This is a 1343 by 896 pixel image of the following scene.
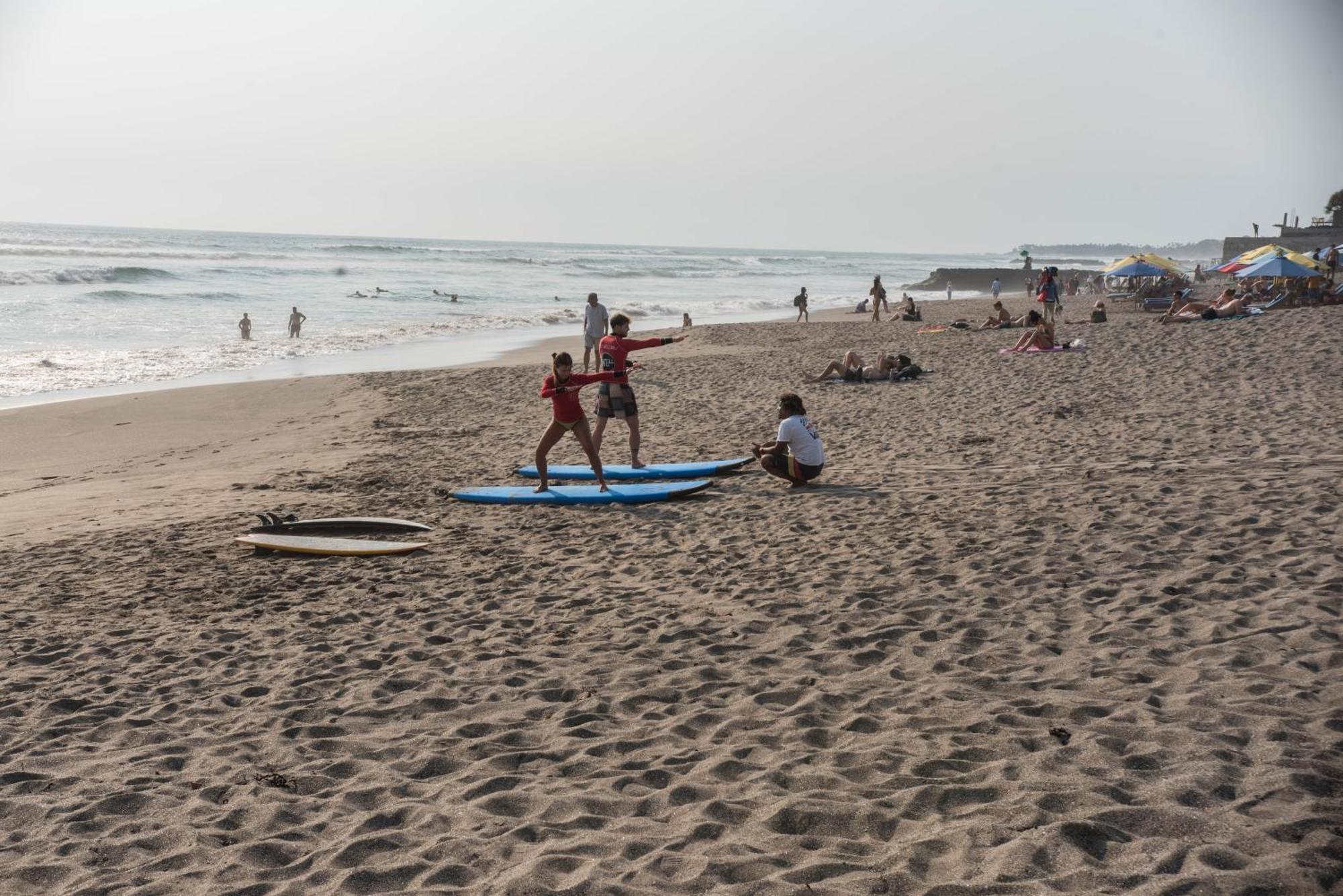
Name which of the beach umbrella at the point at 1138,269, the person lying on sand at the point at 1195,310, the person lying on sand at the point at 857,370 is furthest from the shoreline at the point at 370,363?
the beach umbrella at the point at 1138,269

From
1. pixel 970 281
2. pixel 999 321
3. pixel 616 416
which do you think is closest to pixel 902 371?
pixel 616 416

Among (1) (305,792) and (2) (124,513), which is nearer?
(1) (305,792)

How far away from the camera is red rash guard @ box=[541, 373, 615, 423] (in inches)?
344

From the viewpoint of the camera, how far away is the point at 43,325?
28.2m

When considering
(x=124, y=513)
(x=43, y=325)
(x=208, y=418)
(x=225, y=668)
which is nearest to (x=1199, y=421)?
(x=225, y=668)

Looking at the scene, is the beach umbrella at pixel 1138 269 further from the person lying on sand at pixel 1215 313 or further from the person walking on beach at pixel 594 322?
the person walking on beach at pixel 594 322

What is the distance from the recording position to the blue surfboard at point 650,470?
9.67 metres

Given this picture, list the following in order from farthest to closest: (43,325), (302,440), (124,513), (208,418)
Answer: (43,325)
(208,418)
(302,440)
(124,513)

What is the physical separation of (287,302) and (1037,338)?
30.0m

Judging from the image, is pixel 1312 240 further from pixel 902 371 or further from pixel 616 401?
pixel 616 401

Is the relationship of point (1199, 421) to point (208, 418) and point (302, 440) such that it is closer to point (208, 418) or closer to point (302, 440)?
point (302, 440)

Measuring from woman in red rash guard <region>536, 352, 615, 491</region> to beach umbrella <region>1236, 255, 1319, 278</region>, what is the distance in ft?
65.4

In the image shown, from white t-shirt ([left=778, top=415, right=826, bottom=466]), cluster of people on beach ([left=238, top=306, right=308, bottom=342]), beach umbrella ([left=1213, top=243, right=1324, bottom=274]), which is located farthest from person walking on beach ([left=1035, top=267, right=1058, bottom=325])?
cluster of people on beach ([left=238, top=306, right=308, bottom=342])

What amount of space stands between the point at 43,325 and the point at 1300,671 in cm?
3143
